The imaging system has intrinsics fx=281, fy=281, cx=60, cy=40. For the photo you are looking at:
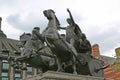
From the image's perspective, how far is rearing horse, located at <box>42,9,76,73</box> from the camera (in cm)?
1115

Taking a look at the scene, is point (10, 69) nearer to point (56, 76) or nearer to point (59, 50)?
point (59, 50)

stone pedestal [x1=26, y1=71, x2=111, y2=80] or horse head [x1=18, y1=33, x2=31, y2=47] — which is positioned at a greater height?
horse head [x1=18, y1=33, x2=31, y2=47]

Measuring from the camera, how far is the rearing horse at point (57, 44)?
11.1 m

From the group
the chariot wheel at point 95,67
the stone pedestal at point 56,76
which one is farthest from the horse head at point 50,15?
the chariot wheel at point 95,67

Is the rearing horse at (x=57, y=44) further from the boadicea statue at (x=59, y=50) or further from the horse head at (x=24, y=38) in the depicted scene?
the horse head at (x=24, y=38)

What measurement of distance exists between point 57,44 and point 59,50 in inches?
13.5

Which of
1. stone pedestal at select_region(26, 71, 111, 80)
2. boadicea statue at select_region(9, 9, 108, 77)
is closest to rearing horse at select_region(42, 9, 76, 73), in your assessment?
boadicea statue at select_region(9, 9, 108, 77)

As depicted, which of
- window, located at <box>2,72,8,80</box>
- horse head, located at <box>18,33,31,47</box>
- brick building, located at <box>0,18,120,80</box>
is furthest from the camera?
window, located at <box>2,72,8,80</box>

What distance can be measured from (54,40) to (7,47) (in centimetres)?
3932

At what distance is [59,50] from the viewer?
11.4 m

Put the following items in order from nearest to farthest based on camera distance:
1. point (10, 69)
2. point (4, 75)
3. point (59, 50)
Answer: point (59, 50) → point (4, 75) → point (10, 69)

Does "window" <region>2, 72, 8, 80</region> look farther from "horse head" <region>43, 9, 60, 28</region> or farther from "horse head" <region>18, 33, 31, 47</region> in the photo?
"horse head" <region>43, 9, 60, 28</region>

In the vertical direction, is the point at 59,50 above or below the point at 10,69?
below

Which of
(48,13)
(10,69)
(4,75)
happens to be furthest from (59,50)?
(10,69)
